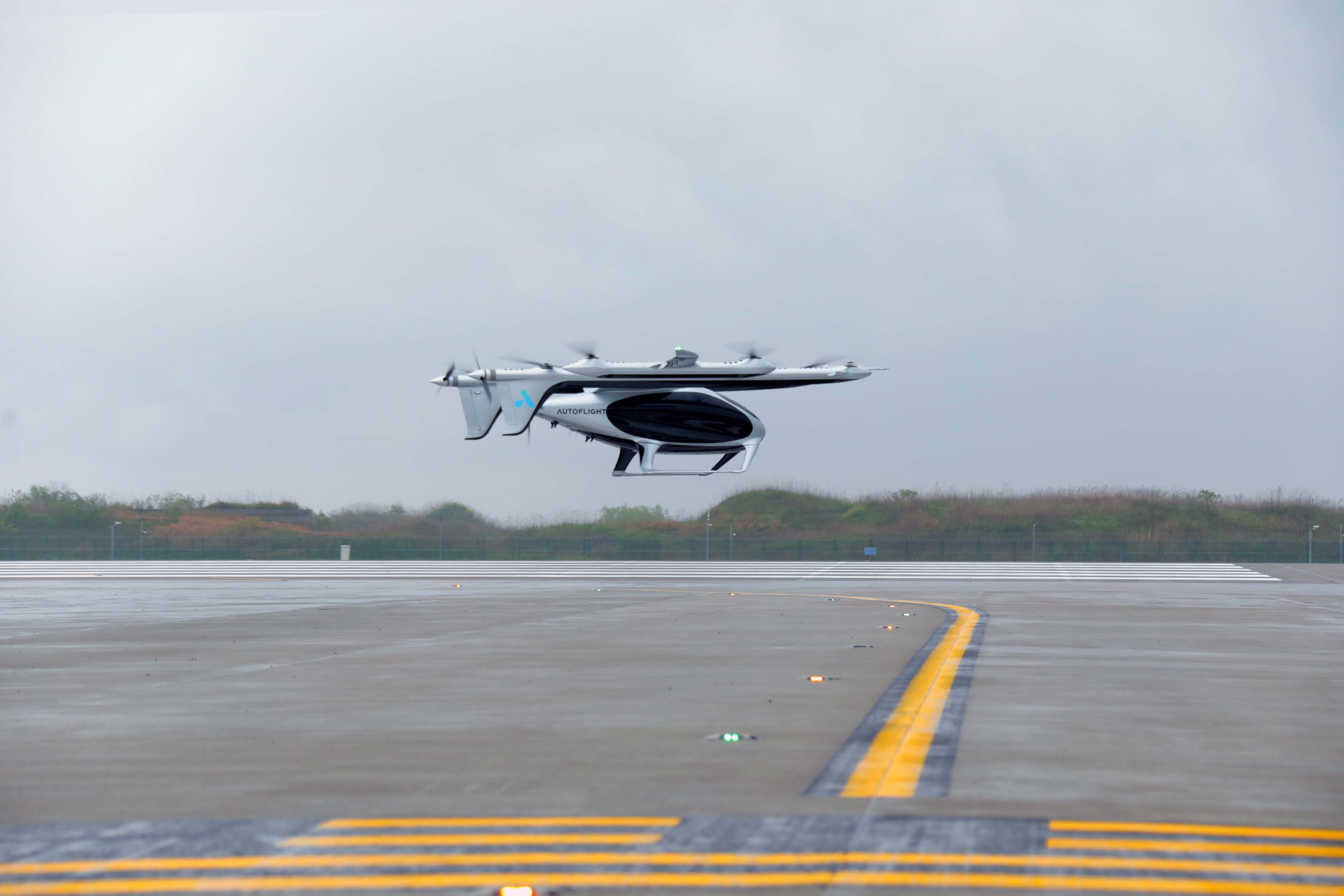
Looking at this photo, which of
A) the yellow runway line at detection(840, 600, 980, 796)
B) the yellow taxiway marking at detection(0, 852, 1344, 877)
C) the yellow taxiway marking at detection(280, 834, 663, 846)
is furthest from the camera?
the yellow runway line at detection(840, 600, 980, 796)

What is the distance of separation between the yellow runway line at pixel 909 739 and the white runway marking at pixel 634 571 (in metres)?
35.6

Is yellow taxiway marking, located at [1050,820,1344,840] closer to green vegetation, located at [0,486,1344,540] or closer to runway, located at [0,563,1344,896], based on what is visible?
runway, located at [0,563,1344,896]

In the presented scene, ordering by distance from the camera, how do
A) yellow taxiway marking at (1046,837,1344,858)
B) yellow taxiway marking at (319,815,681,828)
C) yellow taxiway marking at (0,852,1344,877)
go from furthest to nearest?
1. yellow taxiway marking at (319,815,681,828)
2. yellow taxiway marking at (1046,837,1344,858)
3. yellow taxiway marking at (0,852,1344,877)

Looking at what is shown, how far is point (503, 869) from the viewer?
5527mm

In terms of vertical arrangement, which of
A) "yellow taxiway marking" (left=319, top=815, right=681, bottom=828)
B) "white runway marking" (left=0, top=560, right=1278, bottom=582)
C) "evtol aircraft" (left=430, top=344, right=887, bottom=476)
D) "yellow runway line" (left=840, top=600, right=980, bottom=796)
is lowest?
"white runway marking" (left=0, top=560, right=1278, bottom=582)

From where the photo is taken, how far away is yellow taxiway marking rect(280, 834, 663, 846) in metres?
5.98

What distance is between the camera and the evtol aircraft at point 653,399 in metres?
44.9

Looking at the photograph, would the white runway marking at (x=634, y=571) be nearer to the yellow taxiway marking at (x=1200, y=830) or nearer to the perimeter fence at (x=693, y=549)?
the perimeter fence at (x=693, y=549)

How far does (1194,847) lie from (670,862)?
2482 millimetres

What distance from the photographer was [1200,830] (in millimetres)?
6273

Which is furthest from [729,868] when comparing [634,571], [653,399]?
[634,571]

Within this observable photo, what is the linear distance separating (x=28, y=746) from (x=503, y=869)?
5.26m

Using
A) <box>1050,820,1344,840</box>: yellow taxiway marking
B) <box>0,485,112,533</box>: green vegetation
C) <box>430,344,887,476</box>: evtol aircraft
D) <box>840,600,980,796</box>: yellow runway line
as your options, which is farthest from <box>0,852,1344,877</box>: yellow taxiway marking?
<box>0,485,112,533</box>: green vegetation

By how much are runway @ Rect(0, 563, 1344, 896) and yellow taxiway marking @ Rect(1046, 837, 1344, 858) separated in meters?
0.03
